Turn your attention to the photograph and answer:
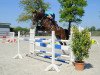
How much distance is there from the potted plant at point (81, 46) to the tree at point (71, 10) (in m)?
28.2

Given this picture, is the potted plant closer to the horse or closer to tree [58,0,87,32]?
the horse

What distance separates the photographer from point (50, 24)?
13.3 metres

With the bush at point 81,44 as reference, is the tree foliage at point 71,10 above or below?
above

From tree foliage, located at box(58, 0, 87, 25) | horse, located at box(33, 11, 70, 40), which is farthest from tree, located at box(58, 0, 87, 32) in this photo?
horse, located at box(33, 11, 70, 40)

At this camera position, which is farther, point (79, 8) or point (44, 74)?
point (79, 8)

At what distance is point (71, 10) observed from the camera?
3859 centimetres

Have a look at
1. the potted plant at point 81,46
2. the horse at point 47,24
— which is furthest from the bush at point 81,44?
the horse at point 47,24

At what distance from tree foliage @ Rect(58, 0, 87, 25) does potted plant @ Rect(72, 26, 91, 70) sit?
92.4 feet

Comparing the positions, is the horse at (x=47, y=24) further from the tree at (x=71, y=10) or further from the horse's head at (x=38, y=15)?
the tree at (x=71, y=10)

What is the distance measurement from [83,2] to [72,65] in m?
30.8

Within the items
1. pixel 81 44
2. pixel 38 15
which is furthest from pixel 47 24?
pixel 81 44

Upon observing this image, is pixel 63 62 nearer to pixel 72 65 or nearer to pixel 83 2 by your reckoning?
pixel 72 65

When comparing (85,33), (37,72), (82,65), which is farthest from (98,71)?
(37,72)

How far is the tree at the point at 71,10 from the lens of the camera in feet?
125
